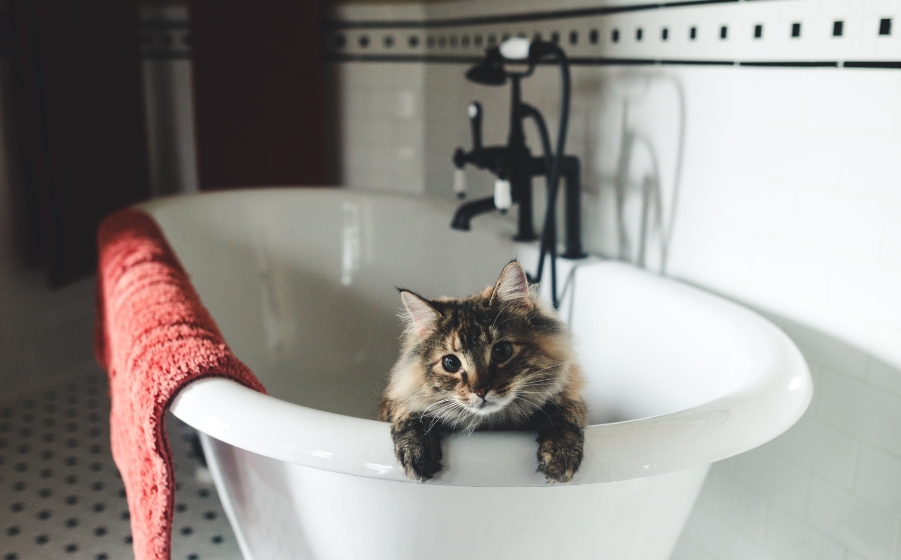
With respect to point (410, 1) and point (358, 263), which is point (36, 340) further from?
point (410, 1)

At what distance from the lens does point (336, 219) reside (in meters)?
2.26

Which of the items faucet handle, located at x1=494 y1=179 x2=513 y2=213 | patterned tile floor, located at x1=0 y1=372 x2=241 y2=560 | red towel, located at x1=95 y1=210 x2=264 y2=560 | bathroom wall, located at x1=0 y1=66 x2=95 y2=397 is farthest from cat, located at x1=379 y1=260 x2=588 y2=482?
bathroom wall, located at x1=0 y1=66 x2=95 y2=397

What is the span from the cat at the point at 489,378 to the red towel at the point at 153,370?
0.29m

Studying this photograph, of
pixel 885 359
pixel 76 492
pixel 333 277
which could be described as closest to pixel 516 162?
pixel 333 277

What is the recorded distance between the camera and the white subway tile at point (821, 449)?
130 centimetres

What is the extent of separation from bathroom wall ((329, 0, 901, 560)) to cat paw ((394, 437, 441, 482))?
2.47 feet

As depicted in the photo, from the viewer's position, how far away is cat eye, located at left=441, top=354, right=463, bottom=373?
2.87ft

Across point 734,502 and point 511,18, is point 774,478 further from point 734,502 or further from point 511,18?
point 511,18

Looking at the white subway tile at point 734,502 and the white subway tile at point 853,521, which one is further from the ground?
the white subway tile at point 853,521

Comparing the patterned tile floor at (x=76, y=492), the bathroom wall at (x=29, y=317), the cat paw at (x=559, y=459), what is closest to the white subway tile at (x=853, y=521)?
the cat paw at (x=559, y=459)

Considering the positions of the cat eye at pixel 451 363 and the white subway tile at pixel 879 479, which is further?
the white subway tile at pixel 879 479

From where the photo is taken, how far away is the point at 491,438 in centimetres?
85

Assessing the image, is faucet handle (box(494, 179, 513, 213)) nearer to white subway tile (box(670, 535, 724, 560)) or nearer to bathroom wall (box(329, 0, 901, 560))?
bathroom wall (box(329, 0, 901, 560))

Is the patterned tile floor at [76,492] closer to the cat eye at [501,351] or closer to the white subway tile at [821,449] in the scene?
the cat eye at [501,351]
